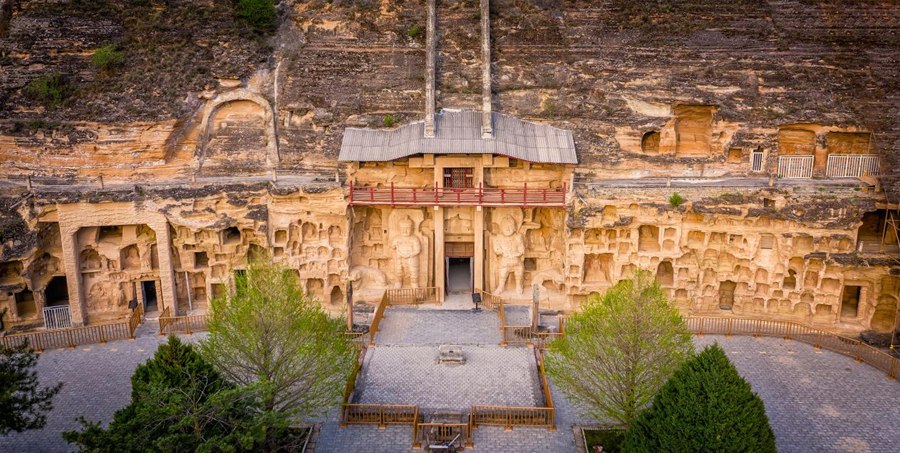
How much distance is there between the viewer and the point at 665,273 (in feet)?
119

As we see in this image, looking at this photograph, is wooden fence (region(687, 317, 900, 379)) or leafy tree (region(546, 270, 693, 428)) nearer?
leafy tree (region(546, 270, 693, 428))

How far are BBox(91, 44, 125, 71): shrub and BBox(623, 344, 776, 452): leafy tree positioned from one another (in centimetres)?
3224

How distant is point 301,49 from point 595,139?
16714 millimetres

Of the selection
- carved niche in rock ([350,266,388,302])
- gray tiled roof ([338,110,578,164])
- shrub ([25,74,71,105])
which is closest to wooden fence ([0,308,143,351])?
carved niche in rock ([350,266,388,302])

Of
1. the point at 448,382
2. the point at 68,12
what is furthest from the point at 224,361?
the point at 68,12

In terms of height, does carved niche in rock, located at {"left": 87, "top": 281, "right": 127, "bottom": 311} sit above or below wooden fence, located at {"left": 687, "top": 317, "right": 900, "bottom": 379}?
above

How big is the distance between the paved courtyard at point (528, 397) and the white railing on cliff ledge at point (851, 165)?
921 centimetres

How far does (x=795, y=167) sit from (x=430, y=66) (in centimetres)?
1935

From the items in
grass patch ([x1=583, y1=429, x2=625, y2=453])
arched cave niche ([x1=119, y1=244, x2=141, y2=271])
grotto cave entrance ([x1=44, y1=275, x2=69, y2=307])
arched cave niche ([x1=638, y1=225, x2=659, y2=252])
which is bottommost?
grass patch ([x1=583, y1=429, x2=625, y2=453])

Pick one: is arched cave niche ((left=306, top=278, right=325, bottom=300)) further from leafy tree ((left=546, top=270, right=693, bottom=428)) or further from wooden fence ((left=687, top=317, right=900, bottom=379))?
wooden fence ((left=687, top=317, right=900, bottom=379))

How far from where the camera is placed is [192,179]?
3525 cm

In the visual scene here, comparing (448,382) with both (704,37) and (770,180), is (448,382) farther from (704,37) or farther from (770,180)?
(704,37)

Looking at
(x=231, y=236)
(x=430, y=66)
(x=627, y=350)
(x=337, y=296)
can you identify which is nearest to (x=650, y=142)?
(x=430, y=66)

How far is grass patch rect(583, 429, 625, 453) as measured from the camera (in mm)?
24422
